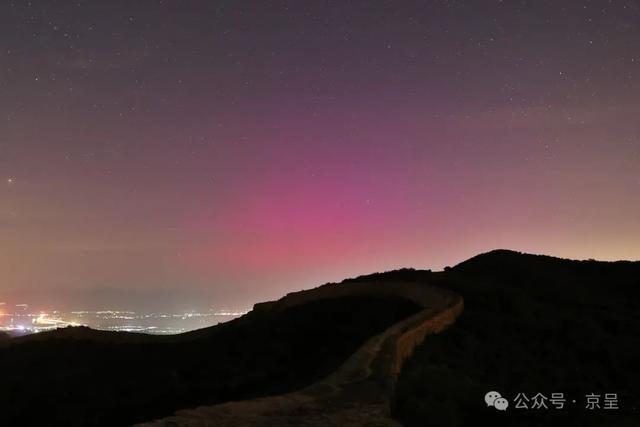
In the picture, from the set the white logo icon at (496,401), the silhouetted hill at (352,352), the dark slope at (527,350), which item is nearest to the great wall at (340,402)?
the silhouetted hill at (352,352)

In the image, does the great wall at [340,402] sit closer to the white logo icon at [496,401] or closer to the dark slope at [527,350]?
the dark slope at [527,350]

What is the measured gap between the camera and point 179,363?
72.1ft

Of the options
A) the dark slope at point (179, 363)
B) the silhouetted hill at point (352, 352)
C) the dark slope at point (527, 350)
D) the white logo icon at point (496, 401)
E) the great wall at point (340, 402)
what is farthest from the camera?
the dark slope at point (179, 363)

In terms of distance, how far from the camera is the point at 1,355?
26.6 m

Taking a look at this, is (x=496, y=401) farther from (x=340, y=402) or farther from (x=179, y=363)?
(x=179, y=363)

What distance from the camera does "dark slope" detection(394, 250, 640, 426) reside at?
12.2 metres

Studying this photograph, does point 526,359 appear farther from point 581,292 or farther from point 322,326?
point 581,292

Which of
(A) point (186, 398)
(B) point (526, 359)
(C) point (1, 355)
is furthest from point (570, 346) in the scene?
(C) point (1, 355)

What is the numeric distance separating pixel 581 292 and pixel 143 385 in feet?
84.0

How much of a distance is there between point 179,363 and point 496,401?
13.1 m

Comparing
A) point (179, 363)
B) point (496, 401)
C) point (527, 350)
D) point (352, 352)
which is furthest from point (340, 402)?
point (179, 363)

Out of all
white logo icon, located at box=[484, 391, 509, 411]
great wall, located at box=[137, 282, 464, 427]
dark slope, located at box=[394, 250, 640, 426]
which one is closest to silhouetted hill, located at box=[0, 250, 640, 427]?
dark slope, located at box=[394, 250, 640, 426]

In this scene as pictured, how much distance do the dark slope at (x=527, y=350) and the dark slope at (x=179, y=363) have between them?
3.19 m

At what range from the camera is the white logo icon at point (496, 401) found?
12547 mm
